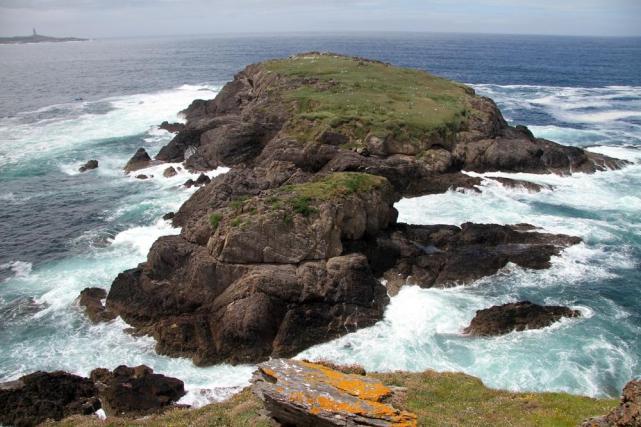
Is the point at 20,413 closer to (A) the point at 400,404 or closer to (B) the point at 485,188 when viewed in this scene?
(A) the point at 400,404

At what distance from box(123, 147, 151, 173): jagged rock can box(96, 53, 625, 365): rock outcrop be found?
5.77 meters

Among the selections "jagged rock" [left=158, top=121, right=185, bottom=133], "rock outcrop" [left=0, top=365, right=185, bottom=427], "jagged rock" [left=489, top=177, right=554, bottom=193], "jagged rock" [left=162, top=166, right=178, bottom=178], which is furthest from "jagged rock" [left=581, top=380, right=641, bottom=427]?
"jagged rock" [left=158, top=121, right=185, bottom=133]

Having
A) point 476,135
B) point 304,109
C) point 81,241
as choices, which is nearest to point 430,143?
point 476,135

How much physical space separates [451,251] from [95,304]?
2588 cm

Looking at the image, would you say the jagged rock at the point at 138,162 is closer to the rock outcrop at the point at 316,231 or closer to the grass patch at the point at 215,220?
the rock outcrop at the point at 316,231

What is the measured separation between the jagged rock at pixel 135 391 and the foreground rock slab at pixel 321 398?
12060mm

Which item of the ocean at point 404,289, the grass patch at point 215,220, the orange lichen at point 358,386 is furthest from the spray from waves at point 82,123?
the orange lichen at point 358,386

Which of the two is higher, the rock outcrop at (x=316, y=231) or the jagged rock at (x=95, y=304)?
the rock outcrop at (x=316, y=231)

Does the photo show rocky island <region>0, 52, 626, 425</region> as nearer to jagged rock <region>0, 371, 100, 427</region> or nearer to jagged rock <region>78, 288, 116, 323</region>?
jagged rock <region>78, 288, 116, 323</region>

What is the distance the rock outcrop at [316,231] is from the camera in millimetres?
32812

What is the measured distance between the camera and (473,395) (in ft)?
71.7

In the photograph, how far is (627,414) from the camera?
1335 cm

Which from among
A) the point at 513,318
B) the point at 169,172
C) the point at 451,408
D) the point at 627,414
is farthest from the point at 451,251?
the point at 169,172

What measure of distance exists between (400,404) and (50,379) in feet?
65.8
